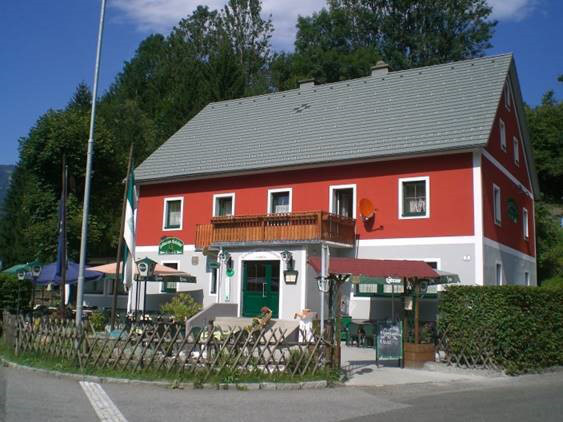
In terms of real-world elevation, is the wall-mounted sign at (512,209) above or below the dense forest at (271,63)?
below

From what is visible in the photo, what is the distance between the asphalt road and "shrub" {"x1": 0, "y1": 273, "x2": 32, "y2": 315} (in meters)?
7.88

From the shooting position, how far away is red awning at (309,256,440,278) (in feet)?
46.6

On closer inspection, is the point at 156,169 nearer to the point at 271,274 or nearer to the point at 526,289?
the point at 271,274

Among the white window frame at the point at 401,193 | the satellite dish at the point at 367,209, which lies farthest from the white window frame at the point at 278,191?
the white window frame at the point at 401,193

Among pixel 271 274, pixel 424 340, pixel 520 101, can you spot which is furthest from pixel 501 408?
pixel 520 101

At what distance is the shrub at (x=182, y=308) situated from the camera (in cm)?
2277

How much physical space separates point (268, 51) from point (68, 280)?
3667 cm

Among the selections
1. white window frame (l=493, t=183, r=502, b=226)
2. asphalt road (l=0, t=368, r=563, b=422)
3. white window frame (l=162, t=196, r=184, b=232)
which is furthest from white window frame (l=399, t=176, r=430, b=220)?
white window frame (l=162, t=196, r=184, b=232)

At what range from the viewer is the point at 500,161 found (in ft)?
81.6

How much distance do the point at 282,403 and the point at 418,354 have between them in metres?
5.99

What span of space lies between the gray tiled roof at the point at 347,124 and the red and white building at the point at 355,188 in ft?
0.24

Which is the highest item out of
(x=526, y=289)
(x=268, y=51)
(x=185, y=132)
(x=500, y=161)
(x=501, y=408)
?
(x=268, y=51)

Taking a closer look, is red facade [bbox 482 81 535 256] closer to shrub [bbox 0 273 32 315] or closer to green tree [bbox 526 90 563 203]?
shrub [bbox 0 273 32 315]

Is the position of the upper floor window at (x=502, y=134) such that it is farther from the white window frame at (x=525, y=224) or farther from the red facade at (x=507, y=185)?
the white window frame at (x=525, y=224)
